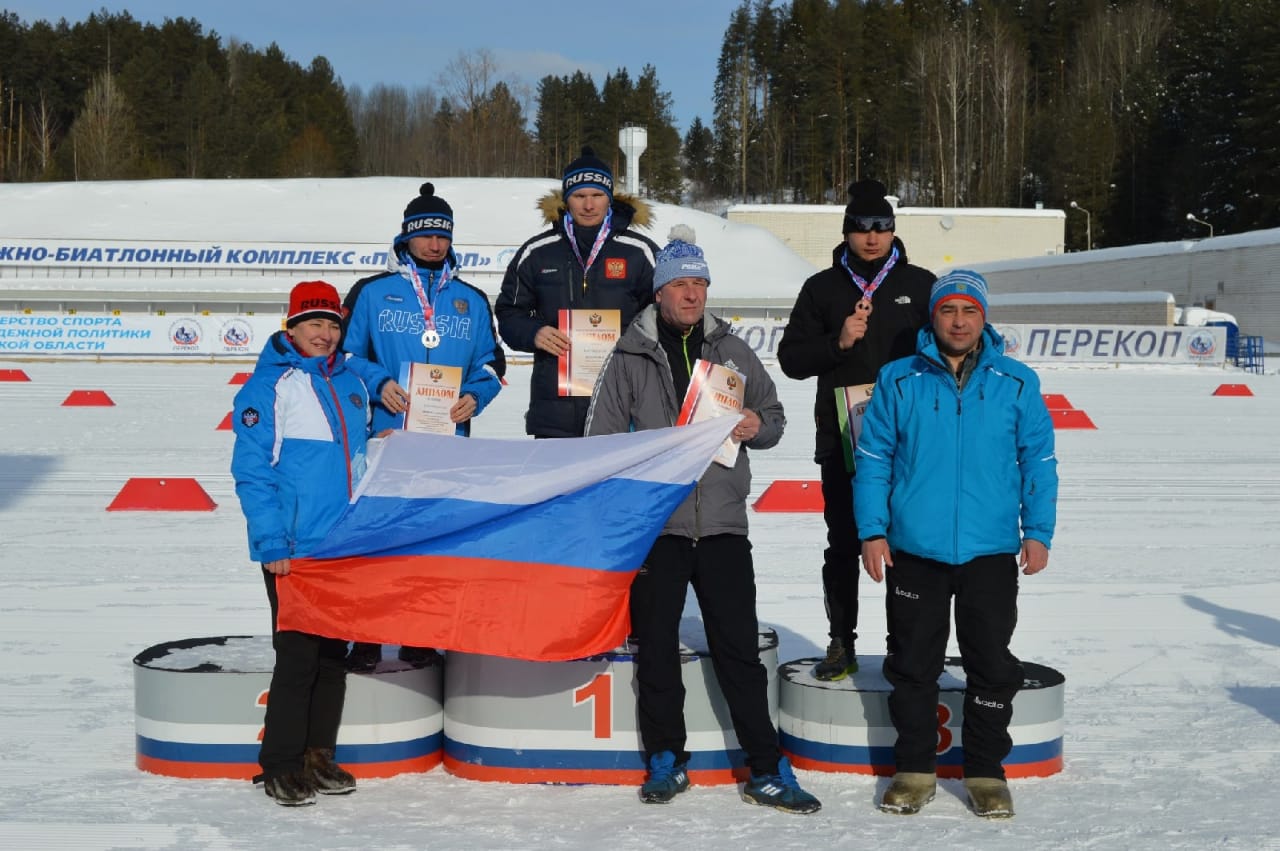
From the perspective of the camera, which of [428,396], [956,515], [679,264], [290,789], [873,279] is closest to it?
[956,515]

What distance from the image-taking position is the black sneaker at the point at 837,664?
16.5 ft

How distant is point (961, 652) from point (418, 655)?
78.3 inches

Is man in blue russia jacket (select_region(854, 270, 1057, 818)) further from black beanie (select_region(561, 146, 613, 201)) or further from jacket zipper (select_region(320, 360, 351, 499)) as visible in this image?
jacket zipper (select_region(320, 360, 351, 499))

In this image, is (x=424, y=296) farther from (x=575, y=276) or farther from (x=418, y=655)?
(x=418, y=655)

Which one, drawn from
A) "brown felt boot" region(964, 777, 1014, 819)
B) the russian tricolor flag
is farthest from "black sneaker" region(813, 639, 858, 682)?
the russian tricolor flag

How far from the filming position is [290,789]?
179 inches

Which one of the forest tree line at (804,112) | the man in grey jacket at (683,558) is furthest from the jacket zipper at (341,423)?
the forest tree line at (804,112)

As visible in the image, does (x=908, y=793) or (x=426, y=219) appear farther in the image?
(x=426, y=219)

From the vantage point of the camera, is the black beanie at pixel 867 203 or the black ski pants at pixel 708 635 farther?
the black beanie at pixel 867 203

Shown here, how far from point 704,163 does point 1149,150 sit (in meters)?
38.5

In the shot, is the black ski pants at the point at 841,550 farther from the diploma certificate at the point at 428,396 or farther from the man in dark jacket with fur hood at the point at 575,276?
the diploma certificate at the point at 428,396

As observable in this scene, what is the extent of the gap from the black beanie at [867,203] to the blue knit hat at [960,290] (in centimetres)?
46

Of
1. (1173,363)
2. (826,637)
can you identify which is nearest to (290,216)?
(1173,363)

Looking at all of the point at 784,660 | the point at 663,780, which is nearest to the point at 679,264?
the point at 663,780
